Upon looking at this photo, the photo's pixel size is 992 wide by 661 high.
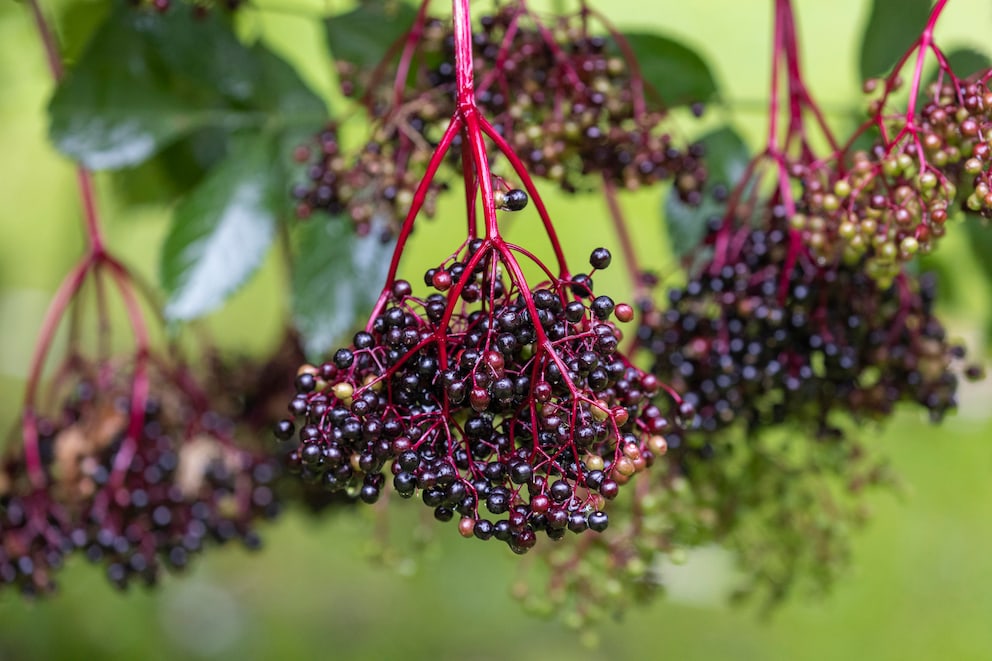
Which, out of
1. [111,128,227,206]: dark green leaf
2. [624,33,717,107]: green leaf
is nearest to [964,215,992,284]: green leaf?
[624,33,717,107]: green leaf

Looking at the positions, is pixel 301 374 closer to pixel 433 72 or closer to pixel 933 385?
pixel 433 72

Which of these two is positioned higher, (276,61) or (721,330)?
(276,61)

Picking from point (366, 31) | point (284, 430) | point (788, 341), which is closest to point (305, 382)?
point (284, 430)

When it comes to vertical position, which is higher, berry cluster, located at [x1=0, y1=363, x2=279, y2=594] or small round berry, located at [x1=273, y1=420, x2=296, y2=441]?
berry cluster, located at [x1=0, y1=363, x2=279, y2=594]

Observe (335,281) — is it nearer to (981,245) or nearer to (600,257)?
(600,257)

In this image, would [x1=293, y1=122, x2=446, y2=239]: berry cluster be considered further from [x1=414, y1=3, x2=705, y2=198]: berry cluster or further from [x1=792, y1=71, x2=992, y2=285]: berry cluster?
[x1=792, y1=71, x2=992, y2=285]: berry cluster

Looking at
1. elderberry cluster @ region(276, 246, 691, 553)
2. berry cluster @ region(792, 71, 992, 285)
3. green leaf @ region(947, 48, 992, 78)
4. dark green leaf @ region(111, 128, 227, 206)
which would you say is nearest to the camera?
elderberry cluster @ region(276, 246, 691, 553)

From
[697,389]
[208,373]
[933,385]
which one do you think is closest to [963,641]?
[933,385]
